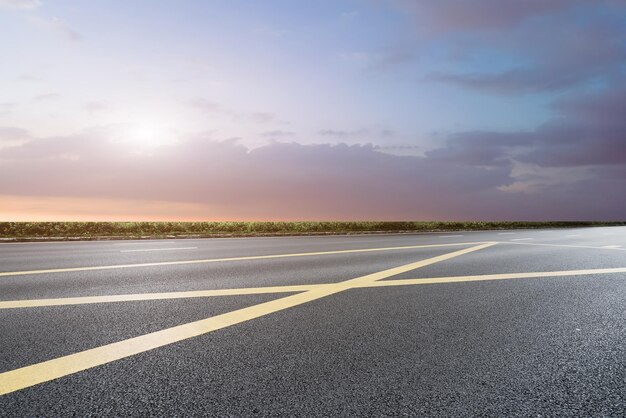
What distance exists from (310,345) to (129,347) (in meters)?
1.56

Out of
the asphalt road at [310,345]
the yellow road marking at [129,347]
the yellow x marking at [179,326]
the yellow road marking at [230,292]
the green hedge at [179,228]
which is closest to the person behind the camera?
the asphalt road at [310,345]

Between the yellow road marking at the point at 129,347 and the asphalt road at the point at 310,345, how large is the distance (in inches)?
0.7

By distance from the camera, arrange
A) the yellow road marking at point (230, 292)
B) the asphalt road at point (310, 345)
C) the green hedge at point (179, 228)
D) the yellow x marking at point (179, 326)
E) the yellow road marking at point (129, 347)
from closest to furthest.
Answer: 1. the asphalt road at point (310, 345)
2. the yellow road marking at point (129, 347)
3. the yellow x marking at point (179, 326)
4. the yellow road marking at point (230, 292)
5. the green hedge at point (179, 228)

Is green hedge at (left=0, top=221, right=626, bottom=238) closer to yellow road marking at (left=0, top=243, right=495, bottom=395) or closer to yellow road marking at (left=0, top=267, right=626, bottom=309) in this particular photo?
yellow road marking at (left=0, top=267, right=626, bottom=309)

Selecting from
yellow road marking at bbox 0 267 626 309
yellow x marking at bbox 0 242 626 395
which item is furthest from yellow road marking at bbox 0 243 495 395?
yellow road marking at bbox 0 267 626 309

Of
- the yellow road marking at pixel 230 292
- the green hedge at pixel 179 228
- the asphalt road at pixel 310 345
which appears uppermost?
the green hedge at pixel 179 228

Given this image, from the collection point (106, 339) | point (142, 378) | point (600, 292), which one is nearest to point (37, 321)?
point (106, 339)

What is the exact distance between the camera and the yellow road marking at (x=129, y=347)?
3395 mm

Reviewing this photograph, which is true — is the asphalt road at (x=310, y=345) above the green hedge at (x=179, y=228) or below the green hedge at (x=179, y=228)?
below

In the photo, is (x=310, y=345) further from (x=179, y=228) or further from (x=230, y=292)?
(x=179, y=228)

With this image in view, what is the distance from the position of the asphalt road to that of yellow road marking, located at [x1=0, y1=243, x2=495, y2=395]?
0.02 m

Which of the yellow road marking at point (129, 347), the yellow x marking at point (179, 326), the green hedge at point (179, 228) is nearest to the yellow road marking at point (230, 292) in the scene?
the yellow x marking at point (179, 326)

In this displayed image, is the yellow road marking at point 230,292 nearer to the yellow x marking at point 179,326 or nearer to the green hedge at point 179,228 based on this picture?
the yellow x marking at point 179,326

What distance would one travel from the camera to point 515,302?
643 centimetres
